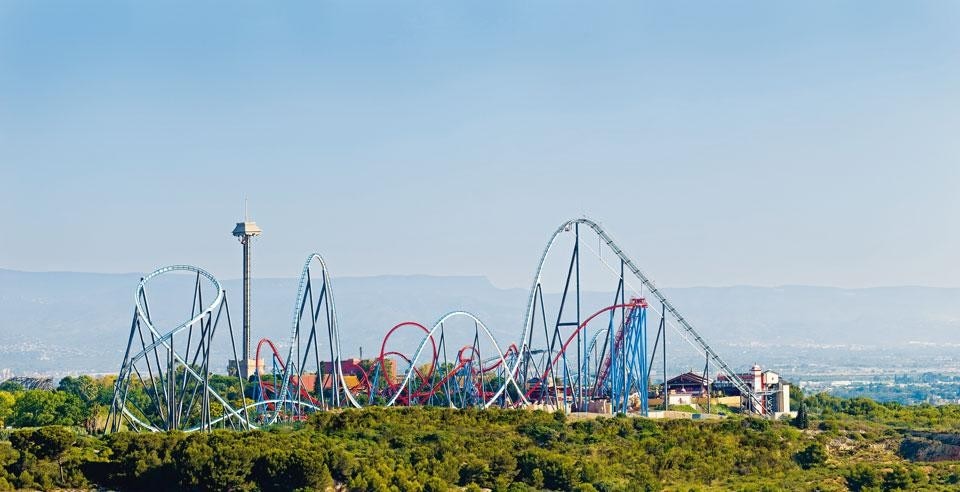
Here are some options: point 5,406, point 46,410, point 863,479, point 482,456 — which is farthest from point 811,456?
point 5,406

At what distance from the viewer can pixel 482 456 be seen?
152 feet

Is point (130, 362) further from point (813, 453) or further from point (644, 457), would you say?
point (813, 453)

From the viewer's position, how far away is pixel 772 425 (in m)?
59.4

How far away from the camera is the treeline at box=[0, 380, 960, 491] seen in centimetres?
4197

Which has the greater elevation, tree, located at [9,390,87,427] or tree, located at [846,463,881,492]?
tree, located at [9,390,87,427]

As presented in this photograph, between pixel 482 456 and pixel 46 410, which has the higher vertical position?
pixel 46 410

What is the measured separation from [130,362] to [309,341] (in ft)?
45.7

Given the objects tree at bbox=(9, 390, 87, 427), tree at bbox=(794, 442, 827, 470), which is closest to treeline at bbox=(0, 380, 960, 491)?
tree at bbox=(794, 442, 827, 470)

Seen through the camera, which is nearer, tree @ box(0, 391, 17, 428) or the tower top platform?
tree @ box(0, 391, 17, 428)

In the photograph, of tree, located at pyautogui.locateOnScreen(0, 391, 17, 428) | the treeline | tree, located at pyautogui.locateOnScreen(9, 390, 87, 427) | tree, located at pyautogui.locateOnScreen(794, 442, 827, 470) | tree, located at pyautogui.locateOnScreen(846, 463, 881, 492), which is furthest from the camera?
tree, located at pyautogui.locateOnScreen(0, 391, 17, 428)

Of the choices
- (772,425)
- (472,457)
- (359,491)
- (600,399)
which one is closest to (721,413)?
(600,399)

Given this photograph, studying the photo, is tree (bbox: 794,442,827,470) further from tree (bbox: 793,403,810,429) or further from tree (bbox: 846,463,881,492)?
tree (bbox: 793,403,810,429)

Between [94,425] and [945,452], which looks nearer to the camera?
[945,452]

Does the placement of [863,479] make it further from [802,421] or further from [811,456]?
[802,421]
